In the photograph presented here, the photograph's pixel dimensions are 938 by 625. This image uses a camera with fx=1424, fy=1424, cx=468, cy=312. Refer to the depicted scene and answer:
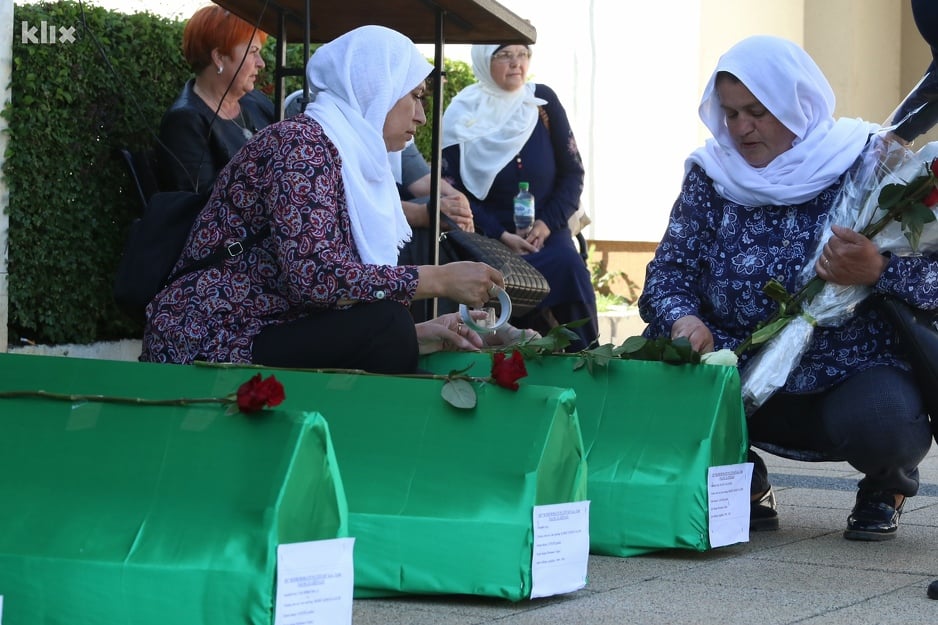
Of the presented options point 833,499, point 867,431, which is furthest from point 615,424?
point 833,499

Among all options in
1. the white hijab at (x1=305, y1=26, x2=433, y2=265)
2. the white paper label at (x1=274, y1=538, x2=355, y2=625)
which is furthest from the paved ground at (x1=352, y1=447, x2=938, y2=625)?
the white hijab at (x1=305, y1=26, x2=433, y2=265)

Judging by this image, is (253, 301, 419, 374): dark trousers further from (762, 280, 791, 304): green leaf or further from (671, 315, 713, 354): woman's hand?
(762, 280, 791, 304): green leaf

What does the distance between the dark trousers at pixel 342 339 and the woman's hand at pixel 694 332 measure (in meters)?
0.77

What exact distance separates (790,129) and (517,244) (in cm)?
241

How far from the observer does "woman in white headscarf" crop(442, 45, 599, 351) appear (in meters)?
6.33

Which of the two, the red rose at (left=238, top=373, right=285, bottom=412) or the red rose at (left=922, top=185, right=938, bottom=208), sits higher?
the red rose at (left=922, top=185, right=938, bottom=208)

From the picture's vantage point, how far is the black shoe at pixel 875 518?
387 cm

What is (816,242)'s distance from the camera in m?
3.88

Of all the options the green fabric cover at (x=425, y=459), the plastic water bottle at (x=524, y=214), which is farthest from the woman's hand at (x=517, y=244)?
the green fabric cover at (x=425, y=459)

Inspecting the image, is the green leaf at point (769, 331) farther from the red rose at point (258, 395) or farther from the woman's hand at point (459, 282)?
the red rose at point (258, 395)

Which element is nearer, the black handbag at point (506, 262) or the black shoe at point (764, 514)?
the black shoe at point (764, 514)

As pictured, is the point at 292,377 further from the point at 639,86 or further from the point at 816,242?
the point at 639,86

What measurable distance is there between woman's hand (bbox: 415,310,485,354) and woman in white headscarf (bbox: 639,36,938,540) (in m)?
0.55

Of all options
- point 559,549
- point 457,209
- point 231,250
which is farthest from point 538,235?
point 559,549
